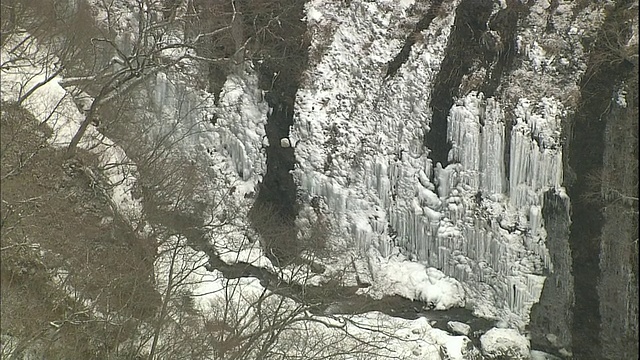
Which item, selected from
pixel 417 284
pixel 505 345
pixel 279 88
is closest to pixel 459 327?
pixel 505 345

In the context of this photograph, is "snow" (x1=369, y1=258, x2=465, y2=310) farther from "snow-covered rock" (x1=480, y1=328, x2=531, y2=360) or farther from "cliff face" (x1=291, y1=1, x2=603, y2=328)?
"snow-covered rock" (x1=480, y1=328, x2=531, y2=360)

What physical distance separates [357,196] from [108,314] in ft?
25.6

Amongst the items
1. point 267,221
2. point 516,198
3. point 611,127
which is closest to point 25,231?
point 267,221

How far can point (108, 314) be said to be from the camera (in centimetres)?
871

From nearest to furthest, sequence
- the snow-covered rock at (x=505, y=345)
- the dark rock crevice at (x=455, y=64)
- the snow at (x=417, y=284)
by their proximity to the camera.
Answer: the snow-covered rock at (x=505, y=345)
the snow at (x=417, y=284)
the dark rock crevice at (x=455, y=64)

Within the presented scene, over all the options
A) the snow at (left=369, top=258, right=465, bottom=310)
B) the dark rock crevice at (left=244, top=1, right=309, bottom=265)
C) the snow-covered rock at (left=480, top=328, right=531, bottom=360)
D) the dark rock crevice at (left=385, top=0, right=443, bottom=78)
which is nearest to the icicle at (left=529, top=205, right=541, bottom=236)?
the snow at (left=369, top=258, right=465, bottom=310)

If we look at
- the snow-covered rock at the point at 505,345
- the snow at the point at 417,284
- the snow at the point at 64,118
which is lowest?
the snow-covered rock at the point at 505,345

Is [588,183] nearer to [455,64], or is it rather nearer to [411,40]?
[455,64]

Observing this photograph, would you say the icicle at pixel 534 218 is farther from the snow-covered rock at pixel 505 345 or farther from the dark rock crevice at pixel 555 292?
the snow-covered rock at pixel 505 345

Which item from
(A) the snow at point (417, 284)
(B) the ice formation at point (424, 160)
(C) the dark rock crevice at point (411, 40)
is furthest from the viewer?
(C) the dark rock crevice at point (411, 40)

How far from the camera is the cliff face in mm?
13875

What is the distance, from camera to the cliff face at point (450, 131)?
1388 cm

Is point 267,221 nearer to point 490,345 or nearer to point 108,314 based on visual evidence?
point 490,345

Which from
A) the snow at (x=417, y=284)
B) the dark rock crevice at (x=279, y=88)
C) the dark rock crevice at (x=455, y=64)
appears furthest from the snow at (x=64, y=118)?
the dark rock crevice at (x=455, y=64)
